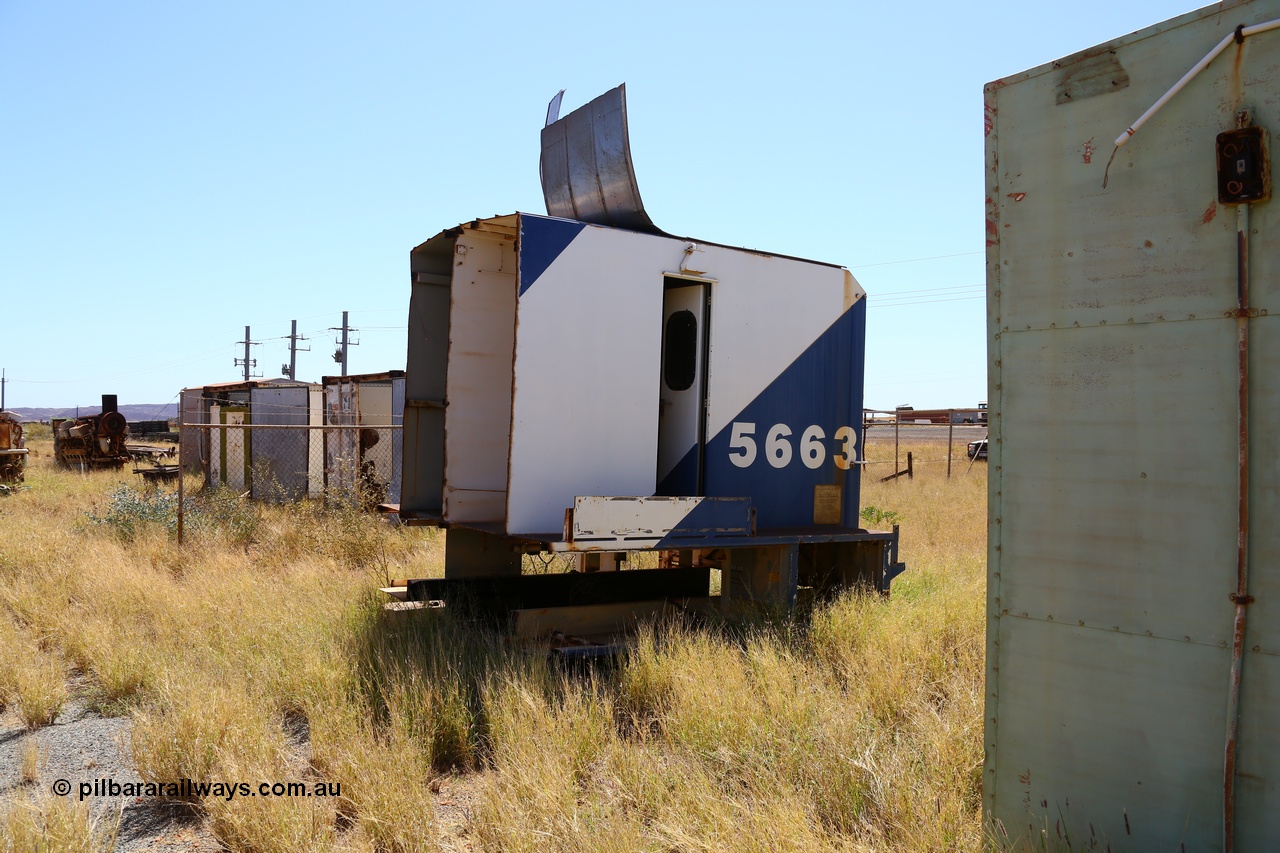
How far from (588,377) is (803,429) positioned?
2.25 meters

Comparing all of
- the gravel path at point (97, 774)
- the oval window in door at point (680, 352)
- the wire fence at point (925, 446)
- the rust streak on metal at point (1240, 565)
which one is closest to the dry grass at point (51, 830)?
the gravel path at point (97, 774)

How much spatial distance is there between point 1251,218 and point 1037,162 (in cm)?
80

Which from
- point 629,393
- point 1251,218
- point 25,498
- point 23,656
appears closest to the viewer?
point 1251,218

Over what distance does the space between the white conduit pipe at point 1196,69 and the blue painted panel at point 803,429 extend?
4.38 meters

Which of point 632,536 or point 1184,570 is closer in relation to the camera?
point 1184,570

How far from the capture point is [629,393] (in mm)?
7004

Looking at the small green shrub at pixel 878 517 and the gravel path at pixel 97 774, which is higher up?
the small green shrub at pixel 878 517

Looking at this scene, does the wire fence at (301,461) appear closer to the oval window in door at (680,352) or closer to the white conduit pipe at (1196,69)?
the oval window in door at (680,352)

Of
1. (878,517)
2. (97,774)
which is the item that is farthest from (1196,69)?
(878,517)

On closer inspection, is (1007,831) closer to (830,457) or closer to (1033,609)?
(1033,609)

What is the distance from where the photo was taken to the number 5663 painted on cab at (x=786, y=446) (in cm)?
764

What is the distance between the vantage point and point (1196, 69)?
10.1 ft

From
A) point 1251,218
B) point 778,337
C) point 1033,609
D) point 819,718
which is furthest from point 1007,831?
point 778,337

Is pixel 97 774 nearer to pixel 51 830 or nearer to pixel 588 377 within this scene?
pixel 51 830
